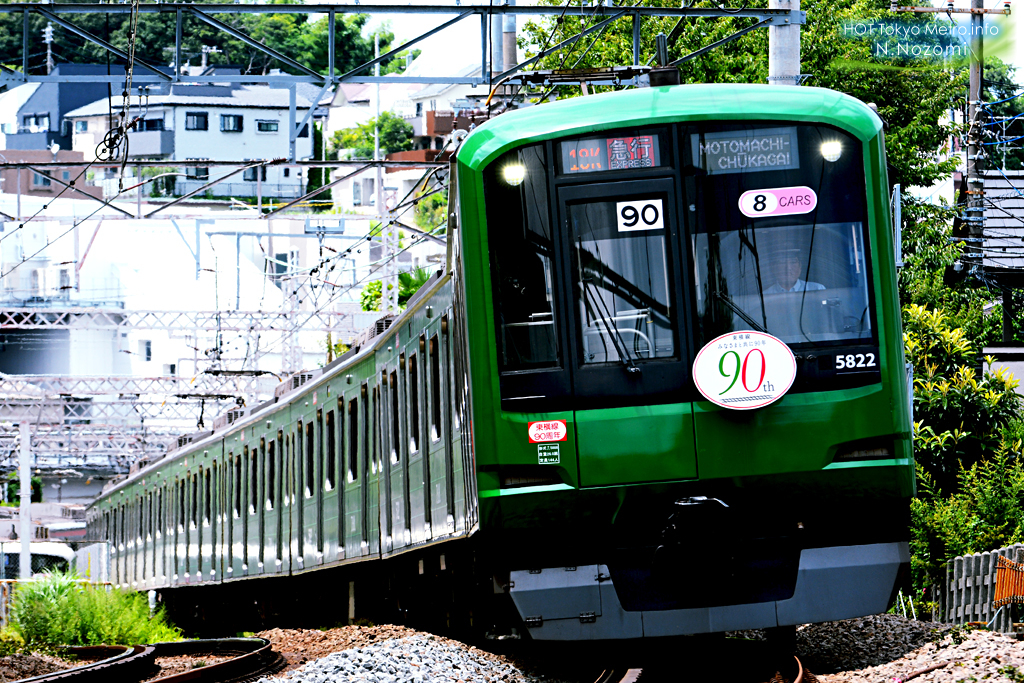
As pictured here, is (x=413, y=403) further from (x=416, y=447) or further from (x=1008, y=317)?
(x=1008, y=317)

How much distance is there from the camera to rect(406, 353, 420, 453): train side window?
36.7 ft

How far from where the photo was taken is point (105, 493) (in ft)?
120

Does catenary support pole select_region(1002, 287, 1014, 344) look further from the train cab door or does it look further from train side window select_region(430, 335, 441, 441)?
the train cab door

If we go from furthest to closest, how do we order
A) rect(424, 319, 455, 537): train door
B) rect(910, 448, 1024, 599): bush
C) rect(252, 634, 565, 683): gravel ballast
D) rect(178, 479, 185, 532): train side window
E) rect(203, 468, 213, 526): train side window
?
rect(178, 479, 185, 532): train side window < rect(203, 468, 213, 526): train side window < rect(910, 448, 1024, 599): bush < rect(424, 319, 455, 537): train door < rect(252, 634, 565, 683): gravel ballast

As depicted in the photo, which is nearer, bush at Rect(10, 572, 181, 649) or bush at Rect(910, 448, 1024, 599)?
bush at Rect(910, 448, 1024, 599)

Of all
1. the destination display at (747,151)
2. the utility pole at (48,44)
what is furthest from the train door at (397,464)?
the utility pole at (48,44)

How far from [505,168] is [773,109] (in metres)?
1.50

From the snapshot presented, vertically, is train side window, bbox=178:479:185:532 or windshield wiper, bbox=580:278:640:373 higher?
windshield wiper, bbox=580:278:640:373

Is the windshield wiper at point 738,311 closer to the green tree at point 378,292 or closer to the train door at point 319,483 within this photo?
the train door at point 319,483

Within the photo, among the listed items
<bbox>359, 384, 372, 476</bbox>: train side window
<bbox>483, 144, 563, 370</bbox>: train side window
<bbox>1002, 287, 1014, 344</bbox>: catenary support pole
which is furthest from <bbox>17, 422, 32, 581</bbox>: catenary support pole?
<bbox>483, 144, 563, 370</bbox>: train side window

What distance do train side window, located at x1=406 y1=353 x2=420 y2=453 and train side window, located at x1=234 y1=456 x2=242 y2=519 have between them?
815cm

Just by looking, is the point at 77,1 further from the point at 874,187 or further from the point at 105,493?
the point at 105,493

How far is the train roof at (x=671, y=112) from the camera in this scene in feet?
27.1

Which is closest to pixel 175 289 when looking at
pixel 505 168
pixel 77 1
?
pixel 77 1
